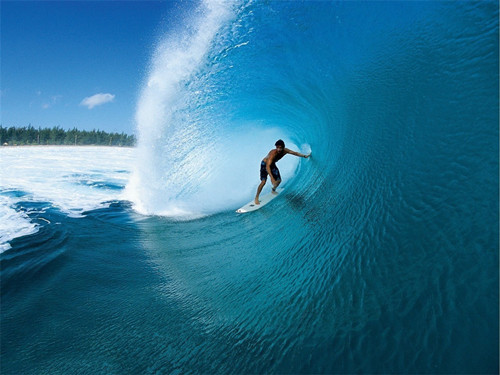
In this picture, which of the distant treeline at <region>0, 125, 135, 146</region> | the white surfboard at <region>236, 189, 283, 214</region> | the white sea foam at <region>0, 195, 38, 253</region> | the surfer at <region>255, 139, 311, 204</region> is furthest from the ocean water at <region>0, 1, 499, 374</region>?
the distant treeline at <region>0, 125, 135, 146</region>

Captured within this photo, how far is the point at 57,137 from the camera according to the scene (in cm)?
7981

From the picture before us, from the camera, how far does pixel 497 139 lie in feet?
9.71

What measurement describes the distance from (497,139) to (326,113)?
4774mm

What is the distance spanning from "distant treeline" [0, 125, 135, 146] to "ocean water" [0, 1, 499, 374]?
75215 mm

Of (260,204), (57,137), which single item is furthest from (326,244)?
(57,137)

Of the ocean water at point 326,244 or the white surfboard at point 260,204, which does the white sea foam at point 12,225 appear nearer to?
the ocean water at point 326,244

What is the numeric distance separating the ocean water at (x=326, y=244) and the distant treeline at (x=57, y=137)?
7521 cm

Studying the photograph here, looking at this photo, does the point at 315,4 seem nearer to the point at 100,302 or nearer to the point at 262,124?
the point at 262,124

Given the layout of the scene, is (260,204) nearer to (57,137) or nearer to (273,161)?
(273,161)

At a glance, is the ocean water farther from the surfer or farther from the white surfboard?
the surfer

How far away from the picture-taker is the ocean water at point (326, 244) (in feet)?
7.43

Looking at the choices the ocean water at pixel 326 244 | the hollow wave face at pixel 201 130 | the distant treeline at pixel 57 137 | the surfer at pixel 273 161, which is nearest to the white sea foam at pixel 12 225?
the ocean water at pixel 326 244

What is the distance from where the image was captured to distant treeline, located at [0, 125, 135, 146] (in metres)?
71.2

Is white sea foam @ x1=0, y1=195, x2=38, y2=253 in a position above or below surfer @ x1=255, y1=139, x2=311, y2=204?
below
